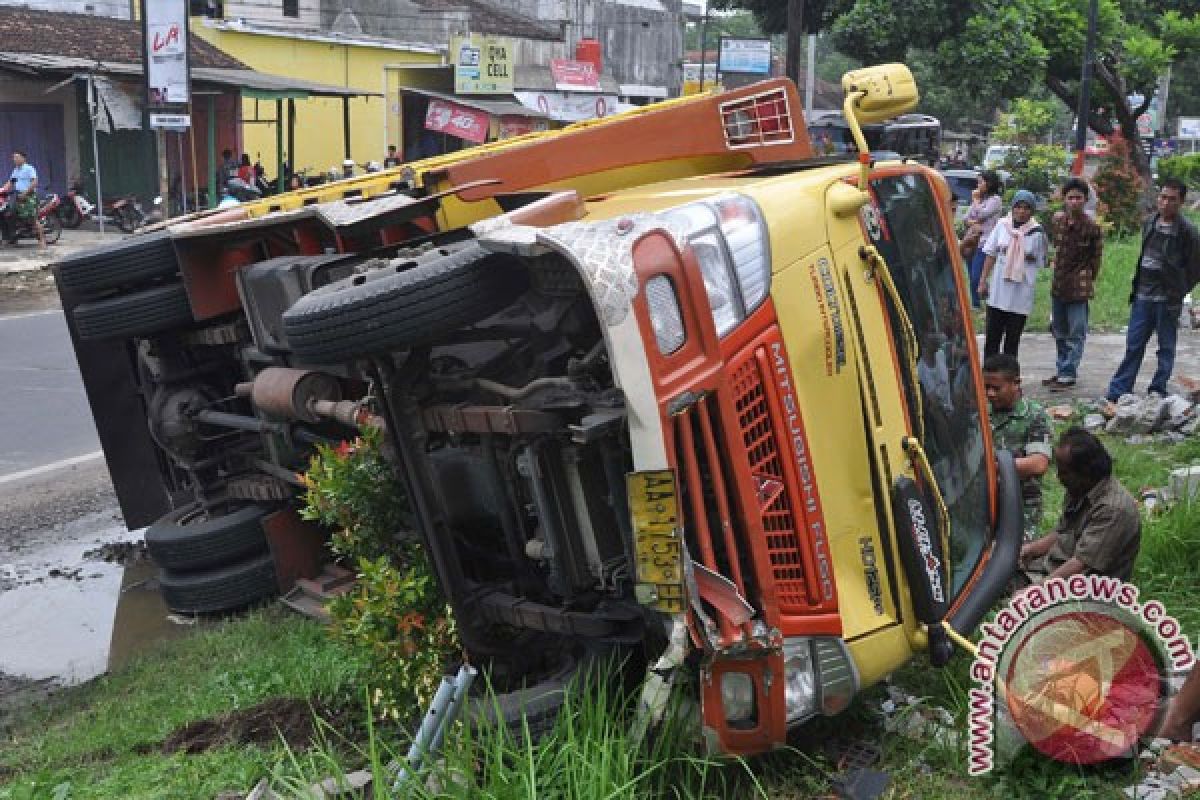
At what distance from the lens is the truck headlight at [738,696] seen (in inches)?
136

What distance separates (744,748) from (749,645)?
358 millimetres

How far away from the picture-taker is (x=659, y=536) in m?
3.23

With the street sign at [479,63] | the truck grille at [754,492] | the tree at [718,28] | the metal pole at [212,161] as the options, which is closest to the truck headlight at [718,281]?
the truck grille at [754,492]

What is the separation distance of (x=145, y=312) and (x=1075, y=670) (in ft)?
12.8

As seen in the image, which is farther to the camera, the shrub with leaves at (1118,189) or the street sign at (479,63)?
the street sign at (479,63)

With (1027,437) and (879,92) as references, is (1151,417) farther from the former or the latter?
(879,92)

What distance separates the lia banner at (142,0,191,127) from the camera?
792 inches

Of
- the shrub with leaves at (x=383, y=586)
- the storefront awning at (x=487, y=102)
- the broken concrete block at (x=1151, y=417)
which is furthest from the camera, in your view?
the storefront awning at (x=487, y=102)

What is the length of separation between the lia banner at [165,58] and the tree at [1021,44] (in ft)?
33.3

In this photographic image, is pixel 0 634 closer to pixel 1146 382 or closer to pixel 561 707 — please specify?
pixel 561 707

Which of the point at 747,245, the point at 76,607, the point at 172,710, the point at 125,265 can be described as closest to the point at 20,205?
the point at 76,607

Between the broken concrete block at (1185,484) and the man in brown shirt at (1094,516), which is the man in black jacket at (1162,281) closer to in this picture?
the broken concrete block at (1185,484)

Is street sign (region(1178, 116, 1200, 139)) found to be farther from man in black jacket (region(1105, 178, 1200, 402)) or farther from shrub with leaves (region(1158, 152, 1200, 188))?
man in black jacket (region(1105, 178, 1200, 402))

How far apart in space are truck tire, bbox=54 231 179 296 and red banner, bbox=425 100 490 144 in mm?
28215
